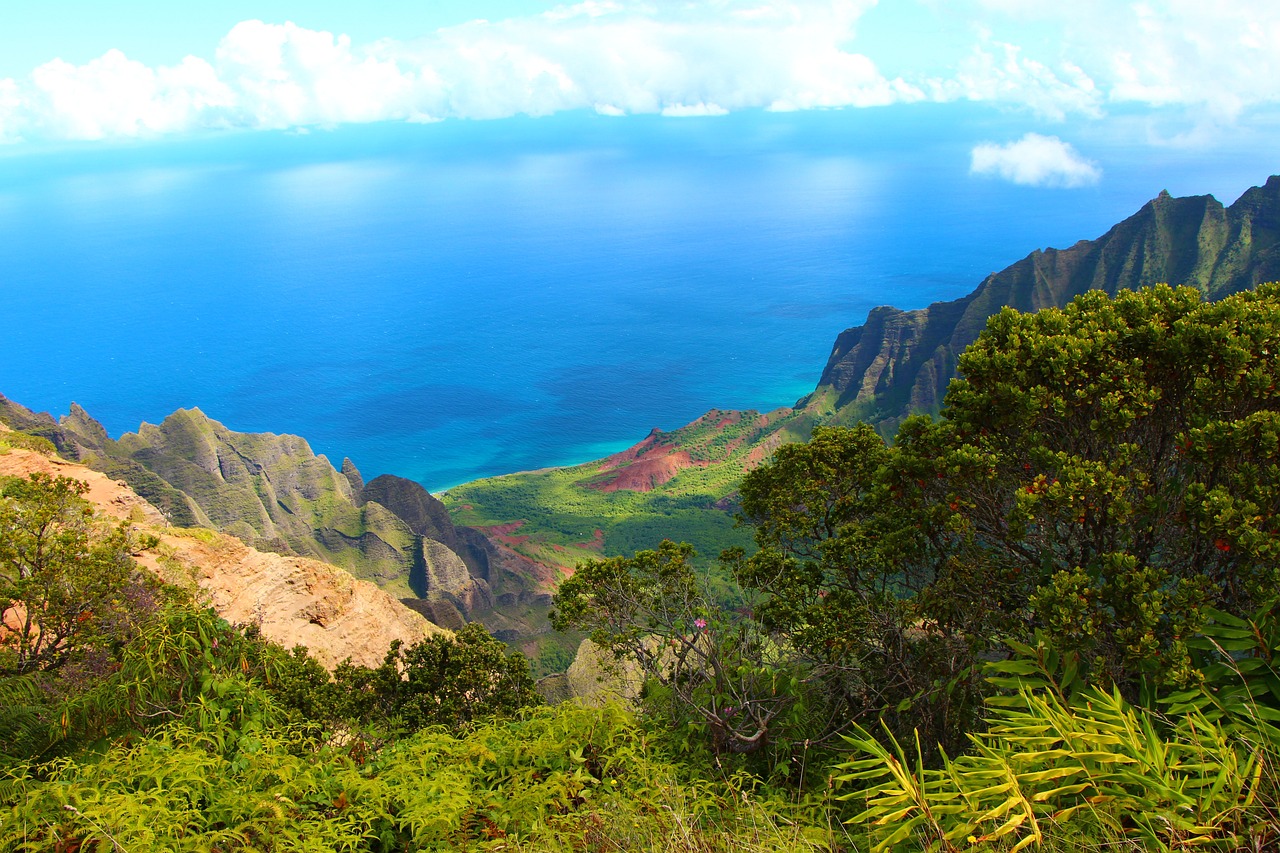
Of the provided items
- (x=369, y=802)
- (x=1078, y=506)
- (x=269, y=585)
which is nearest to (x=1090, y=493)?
(x=1078, y=506)

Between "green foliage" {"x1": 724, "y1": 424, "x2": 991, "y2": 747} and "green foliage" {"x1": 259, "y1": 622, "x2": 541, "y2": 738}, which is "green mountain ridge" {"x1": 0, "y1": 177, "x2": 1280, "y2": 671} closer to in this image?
"green foliage" {"x1": 259, "y1": 622, "x2": 541, "y2": 738}

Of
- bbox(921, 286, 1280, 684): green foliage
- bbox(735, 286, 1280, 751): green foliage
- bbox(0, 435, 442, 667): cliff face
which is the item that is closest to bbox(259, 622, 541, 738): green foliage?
bbox(0, 435, 442, 667): cliff face

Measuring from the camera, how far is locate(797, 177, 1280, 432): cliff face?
68.5m

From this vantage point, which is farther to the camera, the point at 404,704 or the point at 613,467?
the point at 613,467

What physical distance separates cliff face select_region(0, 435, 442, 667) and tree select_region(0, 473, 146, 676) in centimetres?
611

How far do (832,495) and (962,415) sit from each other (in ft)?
10.6

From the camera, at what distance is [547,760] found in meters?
6.89

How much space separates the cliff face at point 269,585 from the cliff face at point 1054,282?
5711 centimetres

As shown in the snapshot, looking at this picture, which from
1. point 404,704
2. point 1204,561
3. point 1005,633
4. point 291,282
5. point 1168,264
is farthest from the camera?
point 291,282

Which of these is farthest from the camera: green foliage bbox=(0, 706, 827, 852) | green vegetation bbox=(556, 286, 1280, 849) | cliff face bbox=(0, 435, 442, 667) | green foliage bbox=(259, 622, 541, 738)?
cliff face bbox=(0, 435, 442, 667)

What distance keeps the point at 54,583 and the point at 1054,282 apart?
279 feet

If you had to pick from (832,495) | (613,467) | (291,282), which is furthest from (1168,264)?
(291,282)

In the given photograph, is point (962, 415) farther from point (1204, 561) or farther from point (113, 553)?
point (113, 553)

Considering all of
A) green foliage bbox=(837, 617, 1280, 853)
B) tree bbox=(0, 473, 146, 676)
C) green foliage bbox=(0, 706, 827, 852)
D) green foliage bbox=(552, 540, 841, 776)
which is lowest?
green foliage bbox=(552, 540, 841, 776)
